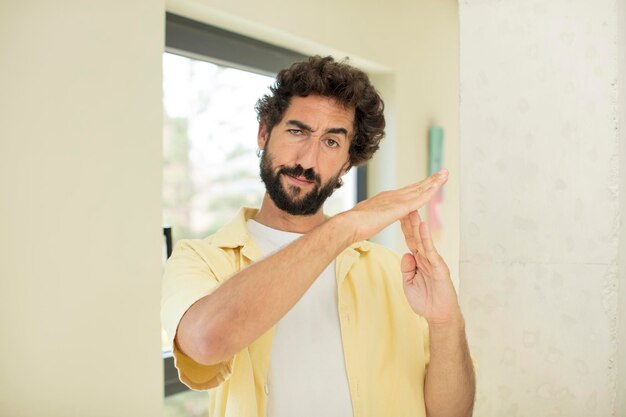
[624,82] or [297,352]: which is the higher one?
[624,82]

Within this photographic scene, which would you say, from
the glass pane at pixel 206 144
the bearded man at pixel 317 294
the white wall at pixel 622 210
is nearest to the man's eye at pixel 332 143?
the bearded man at pixel 317 294

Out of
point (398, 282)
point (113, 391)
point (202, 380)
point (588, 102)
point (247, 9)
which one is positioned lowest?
point (113, 391)

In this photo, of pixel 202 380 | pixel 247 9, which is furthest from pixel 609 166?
pixel 247 9

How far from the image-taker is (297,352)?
4.71 feet

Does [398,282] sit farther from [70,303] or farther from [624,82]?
[70,303]

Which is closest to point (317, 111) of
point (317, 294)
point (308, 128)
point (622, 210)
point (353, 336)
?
point (308, 128)

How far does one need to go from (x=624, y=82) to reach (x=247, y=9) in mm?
1806

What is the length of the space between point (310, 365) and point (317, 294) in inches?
6.9

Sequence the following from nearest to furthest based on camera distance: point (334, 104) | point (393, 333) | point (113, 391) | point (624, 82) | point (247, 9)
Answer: point (624, 82), point (393, 333), point (334, 104), point (113, 391), point (247, 9)

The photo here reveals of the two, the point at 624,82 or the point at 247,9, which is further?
the point at 247,9

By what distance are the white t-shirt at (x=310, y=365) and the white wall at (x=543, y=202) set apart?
0.32 meters

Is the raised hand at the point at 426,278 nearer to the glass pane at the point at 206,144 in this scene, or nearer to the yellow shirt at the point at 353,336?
the yellow shirt at the point at 353,336

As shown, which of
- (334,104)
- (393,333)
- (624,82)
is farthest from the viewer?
(334,104)

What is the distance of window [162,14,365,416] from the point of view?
8.43ft
